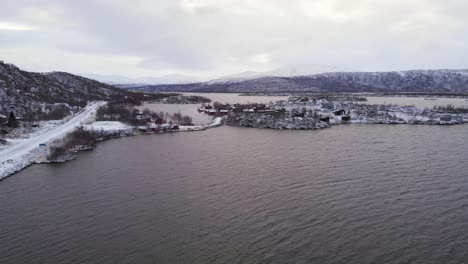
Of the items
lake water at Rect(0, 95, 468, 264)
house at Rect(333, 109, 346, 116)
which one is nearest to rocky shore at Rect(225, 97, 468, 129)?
house at Rect(333, 109, 346, 116)

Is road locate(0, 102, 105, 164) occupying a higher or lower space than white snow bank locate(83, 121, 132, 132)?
lower

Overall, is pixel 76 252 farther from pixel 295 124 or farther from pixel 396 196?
pixel 295 124

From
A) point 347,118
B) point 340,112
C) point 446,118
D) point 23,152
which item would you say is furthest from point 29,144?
point 446,118

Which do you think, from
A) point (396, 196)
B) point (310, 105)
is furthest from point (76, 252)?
point (310, 105)

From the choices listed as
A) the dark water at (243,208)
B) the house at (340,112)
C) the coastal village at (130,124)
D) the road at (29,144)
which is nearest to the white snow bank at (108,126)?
the coastal village at (130,124)

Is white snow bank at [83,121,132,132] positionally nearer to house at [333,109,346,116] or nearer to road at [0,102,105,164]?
road at [0,102,105,164]

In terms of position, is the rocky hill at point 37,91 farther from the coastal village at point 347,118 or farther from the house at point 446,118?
the house at point 446,118

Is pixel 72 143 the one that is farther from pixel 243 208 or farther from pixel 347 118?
pixel 347 118
